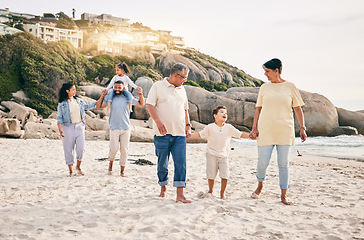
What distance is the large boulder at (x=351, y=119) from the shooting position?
25719mm

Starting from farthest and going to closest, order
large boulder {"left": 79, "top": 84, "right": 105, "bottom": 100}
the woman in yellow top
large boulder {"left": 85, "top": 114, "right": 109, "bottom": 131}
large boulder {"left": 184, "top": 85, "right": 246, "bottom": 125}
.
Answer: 1. large boulder {"left": 79, "top": 84, "right": 105, "bottom": 100}
2. large boulder {"left": 184, "top": 85, "right": 246, "bottom": 125}
3. large boulder {"left": 85, "top": 114, "right": 109, "bottom": 131}
4. the woman in yellow top

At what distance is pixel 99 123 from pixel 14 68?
17866mm

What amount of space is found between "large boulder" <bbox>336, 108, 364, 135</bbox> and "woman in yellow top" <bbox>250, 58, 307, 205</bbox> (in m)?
24.9

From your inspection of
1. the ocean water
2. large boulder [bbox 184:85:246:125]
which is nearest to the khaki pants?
the ocean water

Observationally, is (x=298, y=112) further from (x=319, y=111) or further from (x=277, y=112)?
(x=319, y=111)

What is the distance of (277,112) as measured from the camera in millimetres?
4180

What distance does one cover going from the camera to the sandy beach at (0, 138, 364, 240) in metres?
2.99

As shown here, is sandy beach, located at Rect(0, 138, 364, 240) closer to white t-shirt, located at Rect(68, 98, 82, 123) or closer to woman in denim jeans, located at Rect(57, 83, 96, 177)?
woman in denim jeans, located at Rect(57, 83, 96, 177)

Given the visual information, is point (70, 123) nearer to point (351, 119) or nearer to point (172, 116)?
point (172, 116)

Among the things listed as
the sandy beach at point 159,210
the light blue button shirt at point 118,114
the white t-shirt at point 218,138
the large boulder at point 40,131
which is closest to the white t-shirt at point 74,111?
the light blue button shirt at point 118,114

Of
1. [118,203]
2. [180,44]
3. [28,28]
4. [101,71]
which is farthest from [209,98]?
[180,44]

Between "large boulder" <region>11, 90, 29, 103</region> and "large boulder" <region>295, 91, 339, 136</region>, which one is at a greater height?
"large boulder" <region>11, 90, 29, 103</region>

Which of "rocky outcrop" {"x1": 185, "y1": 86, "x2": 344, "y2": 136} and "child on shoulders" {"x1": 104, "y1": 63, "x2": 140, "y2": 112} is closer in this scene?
"child on shoulders" {"x1": 104, "y1": 63, "x2": 140, "y2": 112}


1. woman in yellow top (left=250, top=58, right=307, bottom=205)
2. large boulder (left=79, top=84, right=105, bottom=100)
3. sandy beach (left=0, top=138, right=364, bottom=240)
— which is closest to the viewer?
sandy beach (left=0, top=138, right=364, bottom=240)
